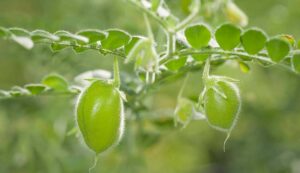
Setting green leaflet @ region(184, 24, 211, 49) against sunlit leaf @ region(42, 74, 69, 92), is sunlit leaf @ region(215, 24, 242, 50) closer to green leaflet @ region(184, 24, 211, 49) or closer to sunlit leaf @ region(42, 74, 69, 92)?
green leaflet @ region(184, 24, 211, 49)

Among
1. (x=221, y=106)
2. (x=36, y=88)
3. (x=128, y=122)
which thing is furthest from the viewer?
(x=128, y=122)

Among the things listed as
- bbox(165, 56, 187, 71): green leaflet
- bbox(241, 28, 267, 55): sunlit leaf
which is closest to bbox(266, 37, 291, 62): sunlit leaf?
bbox(241, 28, 267, 55): sunlit leaf

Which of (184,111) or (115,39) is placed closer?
(115,39)

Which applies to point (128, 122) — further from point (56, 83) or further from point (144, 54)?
point (144, 54)

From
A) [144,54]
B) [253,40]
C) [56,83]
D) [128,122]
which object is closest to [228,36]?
[253,40]

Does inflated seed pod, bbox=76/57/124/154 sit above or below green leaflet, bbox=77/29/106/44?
below

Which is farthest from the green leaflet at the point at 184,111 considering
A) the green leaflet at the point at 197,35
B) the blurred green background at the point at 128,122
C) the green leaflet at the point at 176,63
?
the blurred green background at the point at 128,122

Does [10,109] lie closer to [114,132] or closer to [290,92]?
[290,92]
